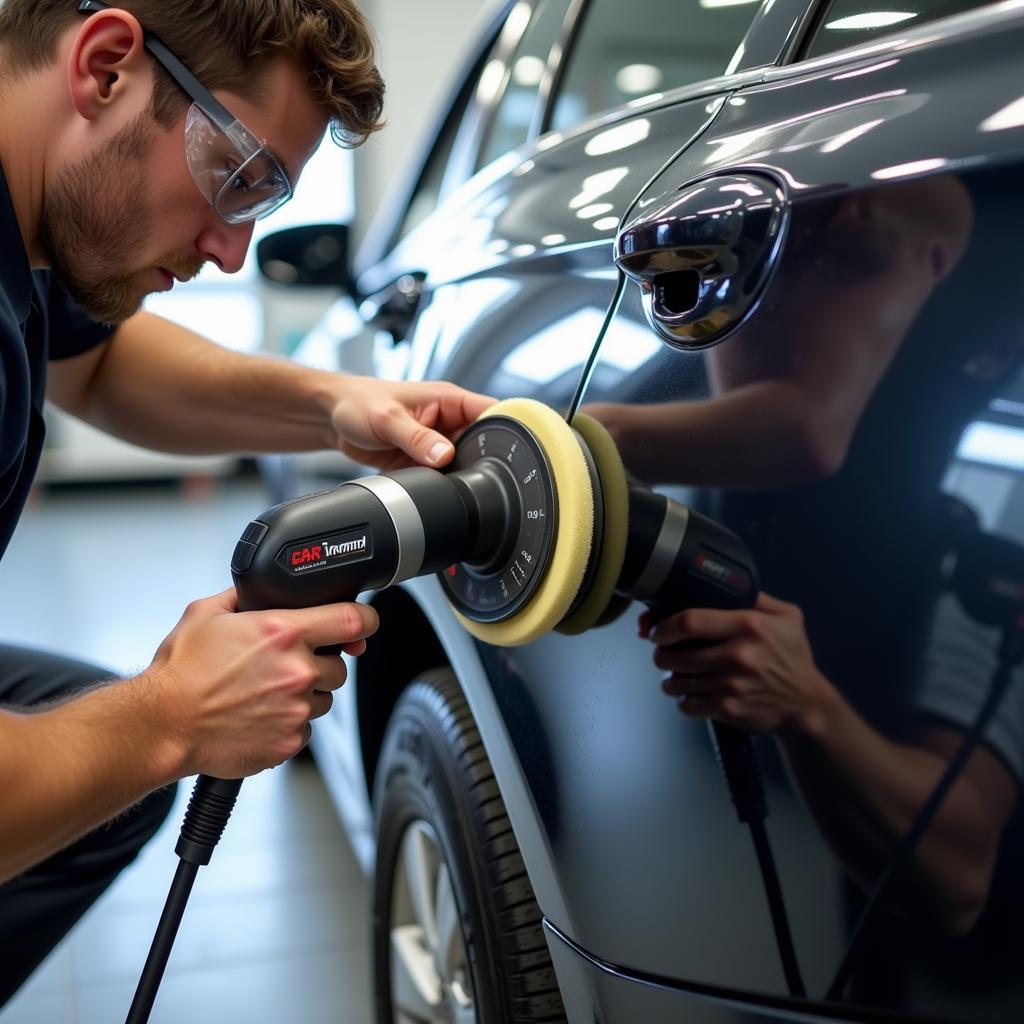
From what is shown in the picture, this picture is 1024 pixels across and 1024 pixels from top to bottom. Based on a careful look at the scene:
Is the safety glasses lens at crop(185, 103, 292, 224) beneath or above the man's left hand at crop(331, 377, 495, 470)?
above

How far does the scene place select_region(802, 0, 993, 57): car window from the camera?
2.73 feet

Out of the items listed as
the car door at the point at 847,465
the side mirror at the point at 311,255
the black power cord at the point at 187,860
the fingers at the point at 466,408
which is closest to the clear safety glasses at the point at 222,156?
the fingers at the point at 466,408

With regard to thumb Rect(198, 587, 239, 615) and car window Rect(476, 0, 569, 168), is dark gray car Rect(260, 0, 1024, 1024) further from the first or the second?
car window Rect(476, 0, 569, 168)

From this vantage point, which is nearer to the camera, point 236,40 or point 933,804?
point 933,804

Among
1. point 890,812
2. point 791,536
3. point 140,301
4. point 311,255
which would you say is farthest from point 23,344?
point 311,255

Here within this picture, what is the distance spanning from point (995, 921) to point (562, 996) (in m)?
0.45

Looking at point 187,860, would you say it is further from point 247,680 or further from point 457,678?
point 457,678

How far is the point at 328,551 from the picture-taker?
954mm

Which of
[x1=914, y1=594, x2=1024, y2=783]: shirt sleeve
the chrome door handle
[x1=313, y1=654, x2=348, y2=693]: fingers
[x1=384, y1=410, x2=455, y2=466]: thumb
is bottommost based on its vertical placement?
[x1=914, y1=594, x2=1024, y2=783]: shirt sleeve

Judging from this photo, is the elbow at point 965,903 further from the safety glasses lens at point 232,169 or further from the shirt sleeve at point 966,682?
the safety glasses lens at point 232,169

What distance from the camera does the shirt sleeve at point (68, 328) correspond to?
1.57 meters

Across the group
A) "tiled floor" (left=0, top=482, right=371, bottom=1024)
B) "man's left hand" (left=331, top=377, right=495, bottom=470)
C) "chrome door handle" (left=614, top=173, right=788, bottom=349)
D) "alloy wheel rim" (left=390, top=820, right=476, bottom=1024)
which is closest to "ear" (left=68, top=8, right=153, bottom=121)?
"man's left hand" (left=331, top=377, right=495, bottom=470)

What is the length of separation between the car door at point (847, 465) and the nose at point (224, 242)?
0.61 meters

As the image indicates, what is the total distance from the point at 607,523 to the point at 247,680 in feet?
1.17
